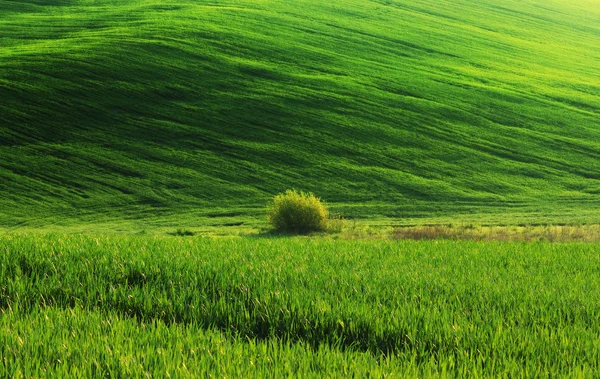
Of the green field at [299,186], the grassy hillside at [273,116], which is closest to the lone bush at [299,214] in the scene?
the green field at [299,186]

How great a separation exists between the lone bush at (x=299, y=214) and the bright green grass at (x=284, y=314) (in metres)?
17.8

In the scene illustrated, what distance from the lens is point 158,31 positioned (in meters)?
58.4

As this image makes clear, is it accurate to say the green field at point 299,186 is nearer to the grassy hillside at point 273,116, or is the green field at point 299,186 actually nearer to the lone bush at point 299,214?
the grassy hillside at point 273,116

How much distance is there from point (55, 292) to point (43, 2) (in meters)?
68.9

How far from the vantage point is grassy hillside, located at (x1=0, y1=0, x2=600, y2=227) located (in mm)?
36688

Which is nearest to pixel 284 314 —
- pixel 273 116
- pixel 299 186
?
pixel 299 186

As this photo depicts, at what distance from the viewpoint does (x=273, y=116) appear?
46.5 metres

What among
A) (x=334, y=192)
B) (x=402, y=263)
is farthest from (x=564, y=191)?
(x=402, y=263)

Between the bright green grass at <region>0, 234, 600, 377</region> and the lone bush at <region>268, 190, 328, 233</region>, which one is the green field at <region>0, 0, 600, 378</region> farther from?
the lone bush at <region>268, 190, 328, 233</region>

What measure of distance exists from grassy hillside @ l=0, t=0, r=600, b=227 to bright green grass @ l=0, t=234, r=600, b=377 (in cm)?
2317

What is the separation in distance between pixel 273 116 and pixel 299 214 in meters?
18.4

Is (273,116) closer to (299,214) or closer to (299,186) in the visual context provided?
(299,186)

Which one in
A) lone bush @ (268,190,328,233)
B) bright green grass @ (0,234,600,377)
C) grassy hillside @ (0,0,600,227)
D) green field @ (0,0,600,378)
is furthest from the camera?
grassy hillside @ (0,0,600,227)

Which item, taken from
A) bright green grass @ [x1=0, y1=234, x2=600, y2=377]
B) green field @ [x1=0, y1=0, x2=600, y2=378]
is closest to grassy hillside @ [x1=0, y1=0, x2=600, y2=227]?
green field @ [x1=0, y1=0, x2=600, y2=378]
